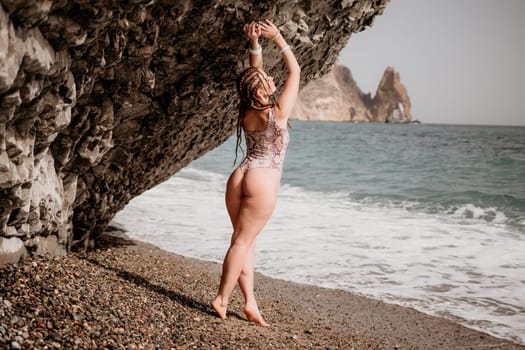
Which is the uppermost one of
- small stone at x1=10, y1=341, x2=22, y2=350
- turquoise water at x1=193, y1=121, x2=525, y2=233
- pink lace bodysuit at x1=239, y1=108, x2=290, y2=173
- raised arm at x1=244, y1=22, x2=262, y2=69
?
raised arm at x1=244, y1=22, x2=262, y2=69

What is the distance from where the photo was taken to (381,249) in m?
7.98

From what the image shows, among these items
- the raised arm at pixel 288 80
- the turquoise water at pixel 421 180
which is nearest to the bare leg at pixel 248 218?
the raised arm at pixel 288 80

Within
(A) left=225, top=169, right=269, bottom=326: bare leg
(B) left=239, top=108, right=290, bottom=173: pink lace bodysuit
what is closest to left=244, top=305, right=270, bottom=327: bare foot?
(A) left=225, top=169, right=269, bottom=326: bare leg

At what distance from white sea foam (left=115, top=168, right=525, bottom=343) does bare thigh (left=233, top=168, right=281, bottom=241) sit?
9.09 feet

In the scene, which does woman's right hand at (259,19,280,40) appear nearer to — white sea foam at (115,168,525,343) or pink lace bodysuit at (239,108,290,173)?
pink lace bodysuit at (239,108,290,173)

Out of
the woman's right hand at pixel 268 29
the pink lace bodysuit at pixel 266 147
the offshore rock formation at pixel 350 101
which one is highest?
the offshore rock formation at pixel 350 101

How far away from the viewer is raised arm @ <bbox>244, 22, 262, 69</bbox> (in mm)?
3668

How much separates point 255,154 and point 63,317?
1.74 meters

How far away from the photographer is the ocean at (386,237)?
20.0 feet

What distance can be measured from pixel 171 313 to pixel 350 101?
161409 mm

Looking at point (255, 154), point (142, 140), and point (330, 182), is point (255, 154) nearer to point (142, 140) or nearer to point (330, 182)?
point (142, 140)

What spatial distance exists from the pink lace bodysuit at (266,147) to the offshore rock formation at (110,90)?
714 millimetres

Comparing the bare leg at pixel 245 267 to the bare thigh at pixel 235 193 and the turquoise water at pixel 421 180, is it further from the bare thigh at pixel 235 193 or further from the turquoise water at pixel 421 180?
the turquoise water at pixel 421 180

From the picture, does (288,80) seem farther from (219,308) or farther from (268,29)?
(219,308)
